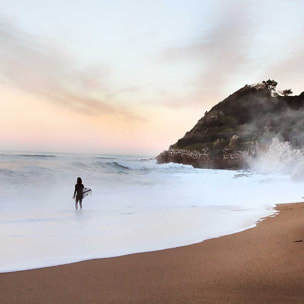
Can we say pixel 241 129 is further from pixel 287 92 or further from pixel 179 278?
pixel 179 278

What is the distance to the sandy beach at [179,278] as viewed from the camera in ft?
11.6

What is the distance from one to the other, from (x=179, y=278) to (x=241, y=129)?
53.8 meters

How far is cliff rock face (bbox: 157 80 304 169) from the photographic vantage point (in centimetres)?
4194

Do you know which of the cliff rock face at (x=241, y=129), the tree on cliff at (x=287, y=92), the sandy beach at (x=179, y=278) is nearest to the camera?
the sandy beach at (x=179, y=278)

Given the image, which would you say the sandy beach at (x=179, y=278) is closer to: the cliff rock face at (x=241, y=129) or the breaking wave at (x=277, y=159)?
the breaking wave at (x=277, y=159)

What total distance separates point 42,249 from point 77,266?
153cm

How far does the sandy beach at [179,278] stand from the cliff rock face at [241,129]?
34.4 meters

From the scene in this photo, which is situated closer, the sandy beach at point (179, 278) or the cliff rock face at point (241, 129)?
the sandy beach at point (179, 278)

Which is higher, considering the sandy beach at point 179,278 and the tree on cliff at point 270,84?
the tree on cliff at point 270,84

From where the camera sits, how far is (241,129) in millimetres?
55000

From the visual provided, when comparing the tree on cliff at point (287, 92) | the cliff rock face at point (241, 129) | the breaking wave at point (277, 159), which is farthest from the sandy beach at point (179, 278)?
the tree on cliff at point (287, 92)

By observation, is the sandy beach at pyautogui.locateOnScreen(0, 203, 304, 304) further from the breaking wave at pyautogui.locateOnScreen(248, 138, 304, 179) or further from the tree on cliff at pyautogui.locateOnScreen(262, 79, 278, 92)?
the tree on cliff at pyautogui.locateOnScreen(262, 79, 278, 92)

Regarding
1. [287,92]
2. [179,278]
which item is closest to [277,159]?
[179,278]

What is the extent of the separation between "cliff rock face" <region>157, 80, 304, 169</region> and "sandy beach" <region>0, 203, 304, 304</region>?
34.4 meters
